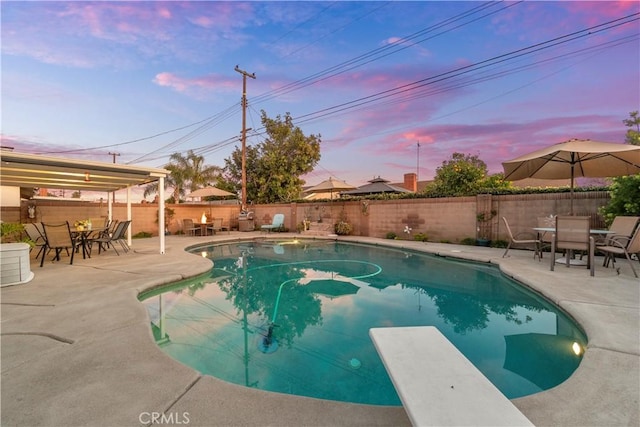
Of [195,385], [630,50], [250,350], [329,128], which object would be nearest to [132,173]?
[250,350]

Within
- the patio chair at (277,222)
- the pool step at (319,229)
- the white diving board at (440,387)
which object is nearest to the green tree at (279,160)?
the patio chair at (277,222)

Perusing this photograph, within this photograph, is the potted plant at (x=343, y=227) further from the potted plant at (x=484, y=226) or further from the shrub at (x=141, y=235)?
the shrub at (x=141, y=235)

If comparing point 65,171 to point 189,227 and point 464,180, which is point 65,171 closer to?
point 189,227

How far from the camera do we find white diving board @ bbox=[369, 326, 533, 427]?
1.26m

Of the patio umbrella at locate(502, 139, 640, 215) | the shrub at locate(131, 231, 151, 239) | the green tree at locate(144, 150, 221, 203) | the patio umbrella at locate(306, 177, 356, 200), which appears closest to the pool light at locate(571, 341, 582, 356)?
the patio umbrella at locate(502, 139, 640, 215)

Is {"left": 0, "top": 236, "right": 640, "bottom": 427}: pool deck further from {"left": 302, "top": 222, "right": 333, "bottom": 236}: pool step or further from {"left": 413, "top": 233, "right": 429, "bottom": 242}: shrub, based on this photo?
{"left": 302, "top": 222, "right": 333, "bottom": 236}: pool step

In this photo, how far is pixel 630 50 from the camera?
8.39m

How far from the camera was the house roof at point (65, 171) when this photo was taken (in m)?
5.29

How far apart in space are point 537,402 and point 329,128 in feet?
56.4

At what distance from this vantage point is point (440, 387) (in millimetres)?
1499

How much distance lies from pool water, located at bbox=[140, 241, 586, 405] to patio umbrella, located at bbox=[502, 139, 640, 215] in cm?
254

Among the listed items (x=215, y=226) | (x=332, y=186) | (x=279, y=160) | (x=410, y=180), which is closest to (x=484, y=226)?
(x=332, y=186)

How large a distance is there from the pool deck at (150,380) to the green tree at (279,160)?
46.9 feet

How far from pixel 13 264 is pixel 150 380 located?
4.51 meters
